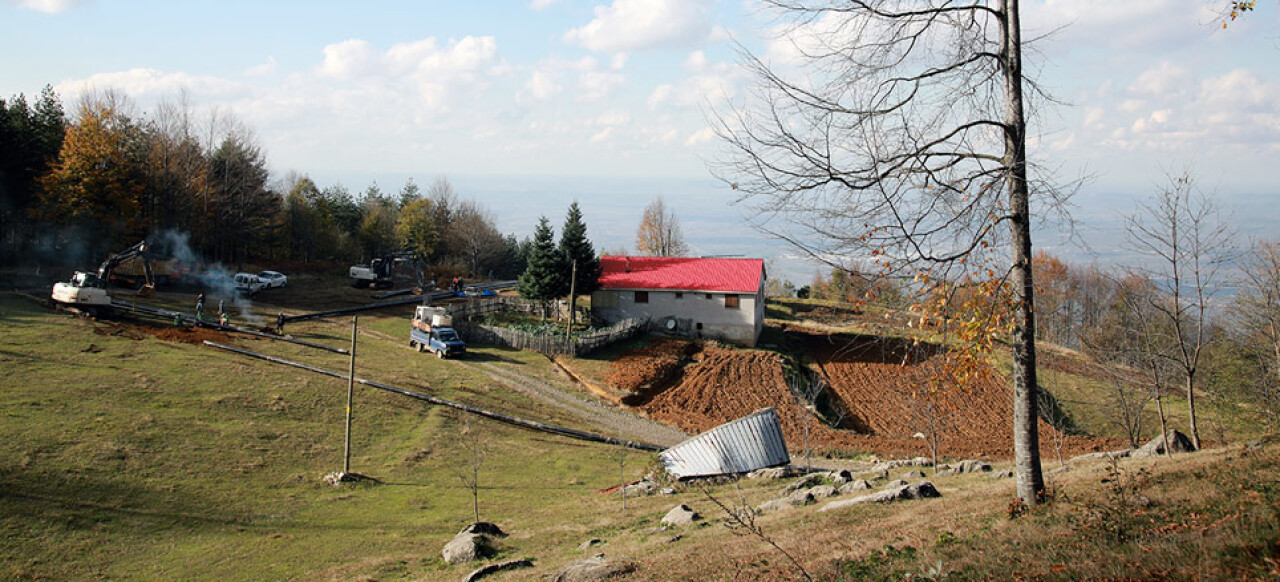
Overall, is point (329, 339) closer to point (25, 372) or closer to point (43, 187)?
point (25, 372)

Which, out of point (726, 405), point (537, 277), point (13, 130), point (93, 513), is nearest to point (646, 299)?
point (537, 277)

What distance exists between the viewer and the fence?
40844 millimetres

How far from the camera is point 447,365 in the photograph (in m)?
36.8

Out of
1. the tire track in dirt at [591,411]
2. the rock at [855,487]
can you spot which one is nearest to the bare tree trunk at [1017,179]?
the rock at [855,487]

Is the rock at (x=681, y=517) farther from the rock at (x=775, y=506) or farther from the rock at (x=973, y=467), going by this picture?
the rock at (x=973, y=467)

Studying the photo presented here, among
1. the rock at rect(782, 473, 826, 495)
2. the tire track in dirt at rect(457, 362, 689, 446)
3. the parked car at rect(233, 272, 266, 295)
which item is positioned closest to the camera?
the rock at rect(782, 473, 826, 495)

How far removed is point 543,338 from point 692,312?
37.4 ft

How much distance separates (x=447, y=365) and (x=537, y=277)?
36.0 ft

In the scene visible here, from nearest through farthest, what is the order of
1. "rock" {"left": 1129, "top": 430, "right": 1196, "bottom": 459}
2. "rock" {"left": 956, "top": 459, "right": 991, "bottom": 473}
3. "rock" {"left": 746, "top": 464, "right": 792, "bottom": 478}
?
"rock" {"left": 1129, "top": 430, "right": 1196, "bottom": 459}
"rock" {"left": 956, "top": 459, "right": 991, "bottom": 473}
"rock" {"left": 746, "top": 464, "right": 792, "bottom": 478}

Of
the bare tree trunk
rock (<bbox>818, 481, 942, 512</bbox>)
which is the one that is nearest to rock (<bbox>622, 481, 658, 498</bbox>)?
rock (<bbox>818, 481, 942, 512</bbox>)

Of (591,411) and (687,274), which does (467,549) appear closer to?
(591,411)

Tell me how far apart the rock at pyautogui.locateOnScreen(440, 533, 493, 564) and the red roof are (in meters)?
32.5

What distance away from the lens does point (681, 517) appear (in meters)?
16.4

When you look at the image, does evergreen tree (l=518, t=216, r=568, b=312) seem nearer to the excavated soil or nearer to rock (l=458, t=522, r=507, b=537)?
the excavated soil
